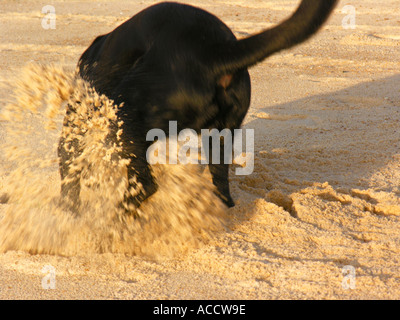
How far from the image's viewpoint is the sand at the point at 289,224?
2.23 m

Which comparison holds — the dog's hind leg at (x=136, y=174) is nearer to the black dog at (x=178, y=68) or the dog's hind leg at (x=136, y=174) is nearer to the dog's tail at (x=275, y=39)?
the black dog at (x=178, y=68)

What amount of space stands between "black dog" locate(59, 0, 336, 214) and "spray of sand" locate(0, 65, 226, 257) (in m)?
0.10

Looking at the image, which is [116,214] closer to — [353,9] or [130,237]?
[130,237]

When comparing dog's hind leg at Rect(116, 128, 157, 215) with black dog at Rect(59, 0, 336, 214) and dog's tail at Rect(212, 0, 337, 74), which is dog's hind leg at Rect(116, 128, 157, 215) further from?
dog's tail at Rect(212, 0, 337, 74)

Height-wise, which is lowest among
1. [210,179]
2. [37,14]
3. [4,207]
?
[4,207]

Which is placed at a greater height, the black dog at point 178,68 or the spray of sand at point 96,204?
the black dog at point 178,68

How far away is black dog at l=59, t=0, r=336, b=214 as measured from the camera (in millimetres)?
2324

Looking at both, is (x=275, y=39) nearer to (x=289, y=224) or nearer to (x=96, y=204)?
(x=289, y=224)

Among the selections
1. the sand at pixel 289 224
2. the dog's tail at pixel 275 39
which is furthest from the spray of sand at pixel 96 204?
the dog's tail at pixel 275 39

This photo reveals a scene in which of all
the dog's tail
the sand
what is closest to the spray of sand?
the sand

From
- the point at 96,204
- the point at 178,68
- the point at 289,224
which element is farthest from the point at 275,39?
the point at 96,204
